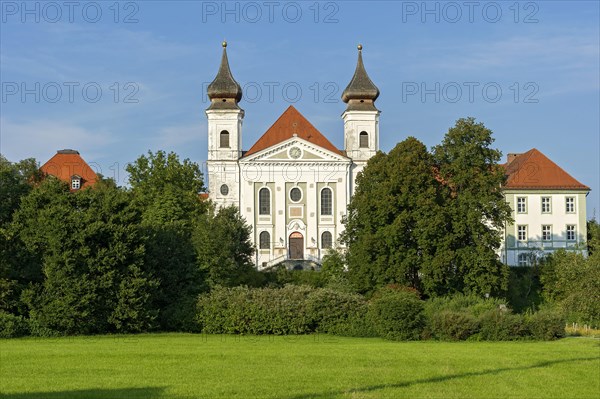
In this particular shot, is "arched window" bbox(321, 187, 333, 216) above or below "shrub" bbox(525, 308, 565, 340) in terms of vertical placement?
above

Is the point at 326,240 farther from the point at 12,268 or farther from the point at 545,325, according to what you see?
the point at 545,325

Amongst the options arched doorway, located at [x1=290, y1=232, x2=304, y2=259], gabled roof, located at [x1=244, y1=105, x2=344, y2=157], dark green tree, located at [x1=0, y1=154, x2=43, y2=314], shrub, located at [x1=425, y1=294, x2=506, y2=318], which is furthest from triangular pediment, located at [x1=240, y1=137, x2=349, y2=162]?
shrub, located at [x1=425, y1=294, x2=506, y2=318]

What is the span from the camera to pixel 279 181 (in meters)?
72.0

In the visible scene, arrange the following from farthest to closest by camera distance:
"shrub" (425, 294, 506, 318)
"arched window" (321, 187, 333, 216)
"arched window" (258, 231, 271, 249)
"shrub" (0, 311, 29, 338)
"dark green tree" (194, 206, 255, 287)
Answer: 1. "arched window" (321, 187, 333, 216)
2. "arched window" (258, 231, 271, 249)
3. "dark green tree" (194, 206, 255, 287)
4. "shrub" (425, 294, 506, 318)
5. "shrub" (0, 311, 29, 338)

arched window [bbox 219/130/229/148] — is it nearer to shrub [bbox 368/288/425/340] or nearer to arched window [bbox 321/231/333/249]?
arched window [bbox 321/231/333/249]

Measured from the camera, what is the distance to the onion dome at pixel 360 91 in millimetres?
73375

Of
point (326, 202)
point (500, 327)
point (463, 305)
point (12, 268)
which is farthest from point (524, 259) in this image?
point (12, 268)

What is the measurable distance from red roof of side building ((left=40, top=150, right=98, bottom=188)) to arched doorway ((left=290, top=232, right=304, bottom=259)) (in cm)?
2098

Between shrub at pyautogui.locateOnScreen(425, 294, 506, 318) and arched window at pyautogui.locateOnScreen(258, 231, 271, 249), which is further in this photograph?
arched window at pyautogui.locateOnScreen(258, 231, 271, 249)

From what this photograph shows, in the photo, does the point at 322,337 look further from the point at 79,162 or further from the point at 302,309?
the point at 79,162

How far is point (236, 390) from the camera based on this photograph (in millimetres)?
18141

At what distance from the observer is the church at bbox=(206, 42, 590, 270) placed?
71.4 meters

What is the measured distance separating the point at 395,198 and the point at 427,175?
7.15ft

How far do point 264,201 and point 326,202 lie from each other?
4.96m
